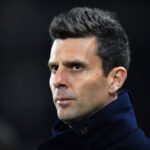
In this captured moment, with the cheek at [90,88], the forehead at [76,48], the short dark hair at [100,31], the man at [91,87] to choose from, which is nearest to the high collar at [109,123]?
the man at [91,87]

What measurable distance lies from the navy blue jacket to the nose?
0.99ft

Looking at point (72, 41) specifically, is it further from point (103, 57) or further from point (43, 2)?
point (43, 2)

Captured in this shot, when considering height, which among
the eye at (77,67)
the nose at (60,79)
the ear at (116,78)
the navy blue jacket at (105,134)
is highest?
the eye at (77,67)

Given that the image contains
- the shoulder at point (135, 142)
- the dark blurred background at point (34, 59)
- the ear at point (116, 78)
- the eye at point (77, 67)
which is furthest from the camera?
the dark blurred background at point (34, 59)

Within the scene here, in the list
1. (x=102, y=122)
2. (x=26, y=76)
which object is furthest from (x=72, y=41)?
(x=26, y=76)

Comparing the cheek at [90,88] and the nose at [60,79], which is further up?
the nose at [60,79]

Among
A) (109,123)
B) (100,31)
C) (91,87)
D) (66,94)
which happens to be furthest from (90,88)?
(100,31)

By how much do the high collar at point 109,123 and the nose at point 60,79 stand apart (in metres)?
0.30

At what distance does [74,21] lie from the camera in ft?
11.7

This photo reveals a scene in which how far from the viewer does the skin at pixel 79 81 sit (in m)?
3.46

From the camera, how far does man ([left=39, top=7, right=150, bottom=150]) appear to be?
3.41 metres

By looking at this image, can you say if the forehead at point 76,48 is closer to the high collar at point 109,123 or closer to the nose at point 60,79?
the nose at point 60,79

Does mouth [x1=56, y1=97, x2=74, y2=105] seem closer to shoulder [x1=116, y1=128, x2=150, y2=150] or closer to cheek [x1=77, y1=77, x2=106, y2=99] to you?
cheek [x1=77, y1=77, x2=106, y2=99]

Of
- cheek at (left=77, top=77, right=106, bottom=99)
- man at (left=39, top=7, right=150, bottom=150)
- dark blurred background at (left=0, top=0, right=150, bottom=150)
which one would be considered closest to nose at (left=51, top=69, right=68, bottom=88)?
man at (left=39, top=7, right=150, bottom=150)
